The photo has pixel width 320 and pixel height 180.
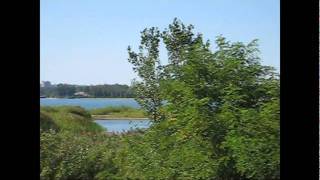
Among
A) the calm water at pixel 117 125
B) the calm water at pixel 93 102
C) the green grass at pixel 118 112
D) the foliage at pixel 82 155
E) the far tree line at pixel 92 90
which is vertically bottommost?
the foliage at pixel 82 155

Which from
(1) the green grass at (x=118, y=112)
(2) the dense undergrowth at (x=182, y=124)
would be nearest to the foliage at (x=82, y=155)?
(2) the dense undergrowth at (x=182, y=124)

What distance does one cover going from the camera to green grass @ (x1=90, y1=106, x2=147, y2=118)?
1.64 metres

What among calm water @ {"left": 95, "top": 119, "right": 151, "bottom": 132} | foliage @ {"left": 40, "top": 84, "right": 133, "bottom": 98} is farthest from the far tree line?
calm water @ {"left": 95, "top": 119, "right": 151, "bottom": 132}

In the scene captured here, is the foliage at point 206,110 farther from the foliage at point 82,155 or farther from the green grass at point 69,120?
the green grass at point 69,120

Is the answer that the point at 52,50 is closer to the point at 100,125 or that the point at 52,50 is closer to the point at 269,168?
the point at 100,125

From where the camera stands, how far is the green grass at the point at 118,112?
164cm

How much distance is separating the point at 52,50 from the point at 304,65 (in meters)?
0.94

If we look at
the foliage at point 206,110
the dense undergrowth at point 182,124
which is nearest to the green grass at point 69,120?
the dense undergrowth at point 182,124

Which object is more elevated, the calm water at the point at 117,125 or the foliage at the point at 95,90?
the foliage at the point at 95,90

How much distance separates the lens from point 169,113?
1787 mm

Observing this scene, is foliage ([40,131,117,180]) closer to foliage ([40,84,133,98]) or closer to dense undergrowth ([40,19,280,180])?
dense undergrowth ([40,19,280,180])

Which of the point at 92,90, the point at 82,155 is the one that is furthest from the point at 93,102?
the point at 82,155

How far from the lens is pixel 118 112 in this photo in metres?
1.65

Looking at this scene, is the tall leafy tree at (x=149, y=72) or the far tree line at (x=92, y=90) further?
the tall leafy tree at (x=149, y=72)
